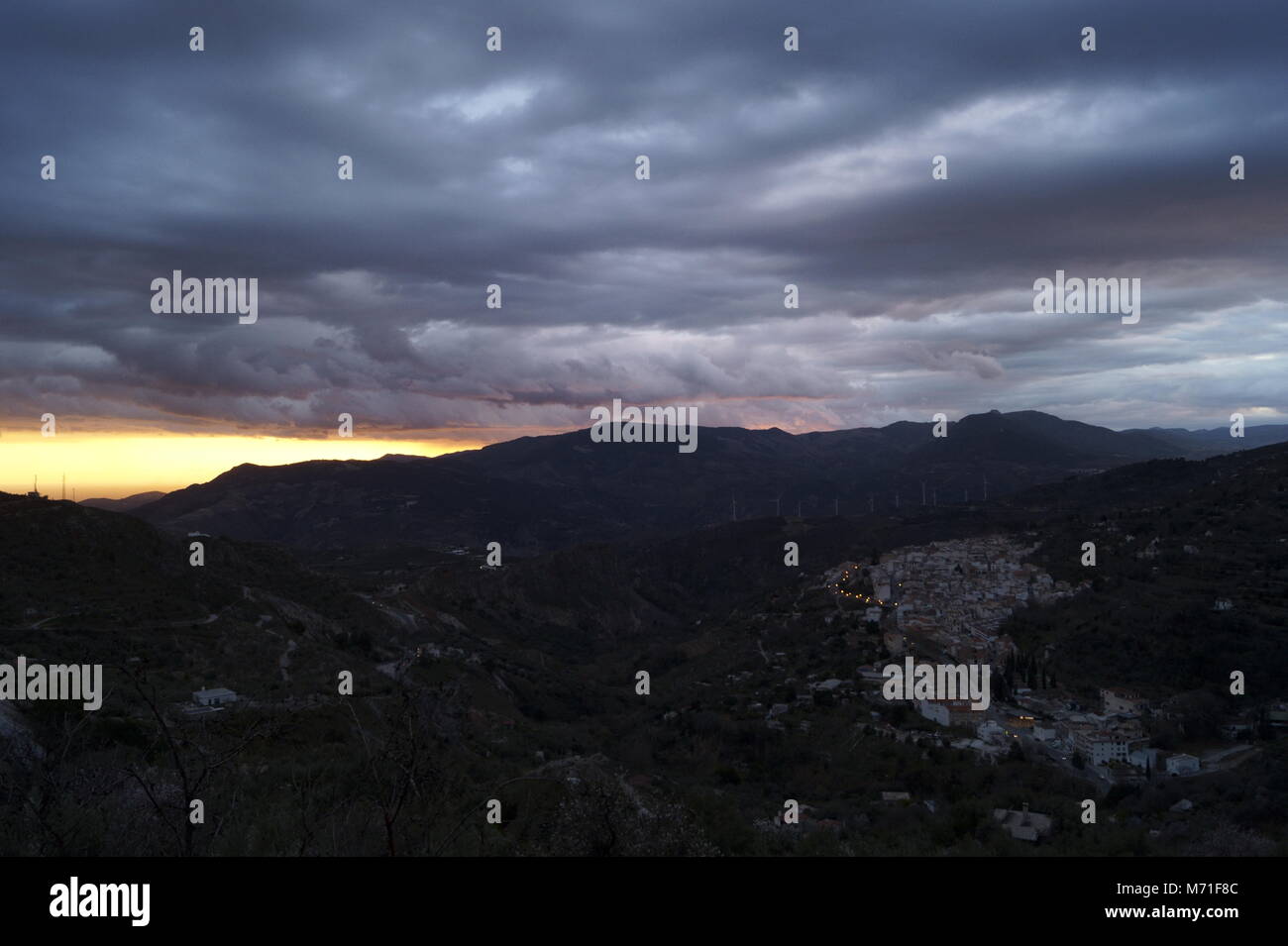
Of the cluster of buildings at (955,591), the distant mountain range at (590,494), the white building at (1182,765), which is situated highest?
the distant mountain range at (590,494)

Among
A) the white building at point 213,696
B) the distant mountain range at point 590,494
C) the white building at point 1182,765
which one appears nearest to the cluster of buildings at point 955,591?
the white building at point 1182,765

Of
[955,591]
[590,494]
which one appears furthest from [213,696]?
[590,494]

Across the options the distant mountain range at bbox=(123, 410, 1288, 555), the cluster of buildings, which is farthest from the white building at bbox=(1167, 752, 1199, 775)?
the distant mountain range at bbox=(123, 410, 1288, 555)

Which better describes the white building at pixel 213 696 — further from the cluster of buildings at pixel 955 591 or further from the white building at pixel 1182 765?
the cluster of buildings at pixel 955 591

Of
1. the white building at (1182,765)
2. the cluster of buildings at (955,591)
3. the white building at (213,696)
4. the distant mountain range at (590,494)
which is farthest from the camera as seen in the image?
the distant mountain range at (590,494)

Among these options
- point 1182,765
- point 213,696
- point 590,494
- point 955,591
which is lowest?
point 1182,765

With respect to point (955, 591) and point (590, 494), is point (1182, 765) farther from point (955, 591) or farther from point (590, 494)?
point (590, 494)

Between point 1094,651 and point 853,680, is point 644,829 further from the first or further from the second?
point 1094,651
